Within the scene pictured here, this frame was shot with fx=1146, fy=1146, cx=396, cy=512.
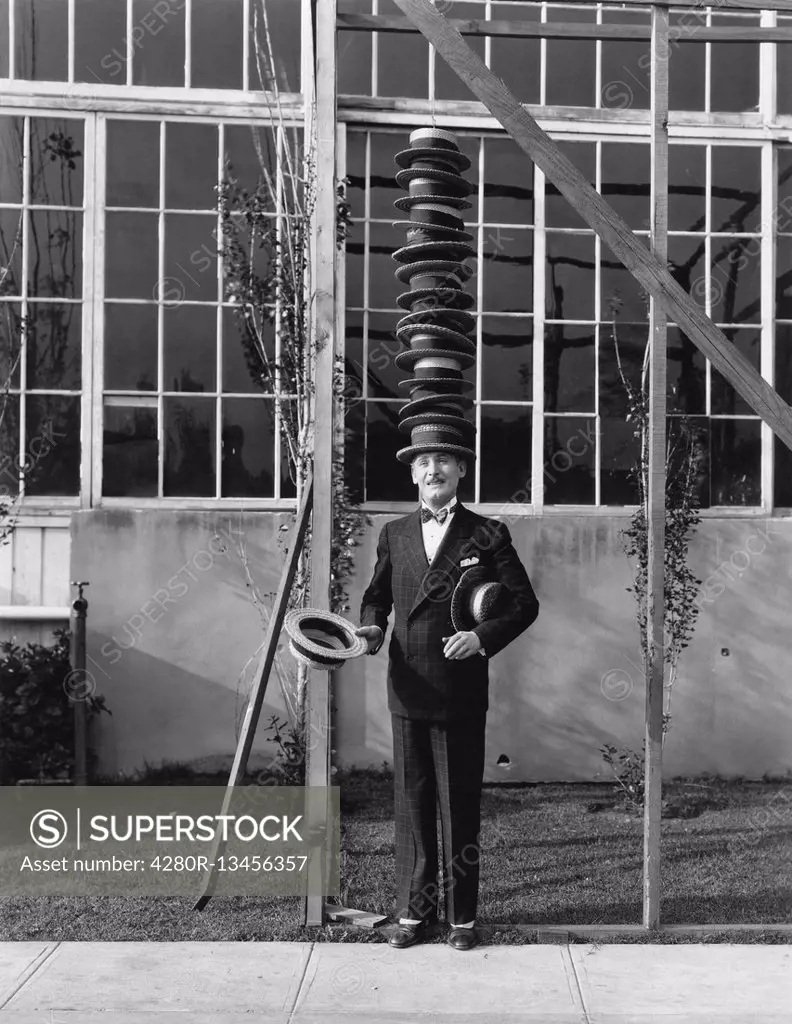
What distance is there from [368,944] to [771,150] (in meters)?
6.39

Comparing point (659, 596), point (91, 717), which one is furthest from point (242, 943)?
point (91, 717)

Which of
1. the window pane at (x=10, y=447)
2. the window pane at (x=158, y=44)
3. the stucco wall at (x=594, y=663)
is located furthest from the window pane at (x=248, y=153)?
the stucco wall at (x=594, y=663)

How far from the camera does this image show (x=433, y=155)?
15.8ft

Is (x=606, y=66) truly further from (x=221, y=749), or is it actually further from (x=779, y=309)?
(x=221, y=749)

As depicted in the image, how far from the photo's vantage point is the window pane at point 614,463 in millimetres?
8219

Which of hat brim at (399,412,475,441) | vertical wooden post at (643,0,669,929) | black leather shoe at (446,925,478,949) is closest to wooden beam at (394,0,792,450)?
vertical wooden post at (643,0,669,929)

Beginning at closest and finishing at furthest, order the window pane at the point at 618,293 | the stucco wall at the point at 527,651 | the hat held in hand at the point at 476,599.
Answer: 1. the hat held in hand at the point at 476,599
2. the stucco wall at the point at 527,651
3. the window pane at the point at 618,293

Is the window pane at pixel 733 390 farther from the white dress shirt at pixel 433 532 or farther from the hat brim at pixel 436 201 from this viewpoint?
the white dress shirt at pixel 433 532

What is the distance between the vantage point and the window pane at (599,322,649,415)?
8203 mm

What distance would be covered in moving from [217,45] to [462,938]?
20.9 feet

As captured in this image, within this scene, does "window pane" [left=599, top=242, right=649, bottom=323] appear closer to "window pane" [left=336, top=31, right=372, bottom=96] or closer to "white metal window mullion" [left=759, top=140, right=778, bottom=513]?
"white metal window mullion" [left=759, top=140, right=778, bottom=513]

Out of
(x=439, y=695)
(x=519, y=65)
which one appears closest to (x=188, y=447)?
(x=519, y=65)

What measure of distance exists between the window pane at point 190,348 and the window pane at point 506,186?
2.14m

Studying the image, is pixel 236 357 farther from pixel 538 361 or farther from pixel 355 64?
pixel 355 64
